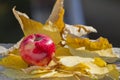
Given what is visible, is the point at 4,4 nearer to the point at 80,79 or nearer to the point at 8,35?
the point at 8,35

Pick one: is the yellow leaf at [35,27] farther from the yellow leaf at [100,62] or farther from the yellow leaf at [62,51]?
the yellow leaf at [100,62]

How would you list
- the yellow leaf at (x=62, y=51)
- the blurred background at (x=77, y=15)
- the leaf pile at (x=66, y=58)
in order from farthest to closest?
the blurred background at (x=77, y=15)
the yellow leaf at (x=62, y=51)
the leaf pile at (x=66, y=58)

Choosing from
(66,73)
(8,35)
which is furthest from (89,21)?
(66,73)

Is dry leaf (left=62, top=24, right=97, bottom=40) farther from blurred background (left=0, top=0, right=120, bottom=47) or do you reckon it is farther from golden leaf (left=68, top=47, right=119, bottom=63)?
blurred background (left=0, top=0, right=120, bottom=47)

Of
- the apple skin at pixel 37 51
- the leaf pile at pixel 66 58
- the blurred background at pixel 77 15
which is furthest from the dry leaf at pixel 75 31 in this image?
the blurred background at pixel 77 15

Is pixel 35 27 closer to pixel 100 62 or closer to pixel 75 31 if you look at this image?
pixel 75 31

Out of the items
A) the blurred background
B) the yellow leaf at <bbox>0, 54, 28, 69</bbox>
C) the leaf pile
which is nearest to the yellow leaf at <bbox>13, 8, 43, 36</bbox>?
the leaf pile
